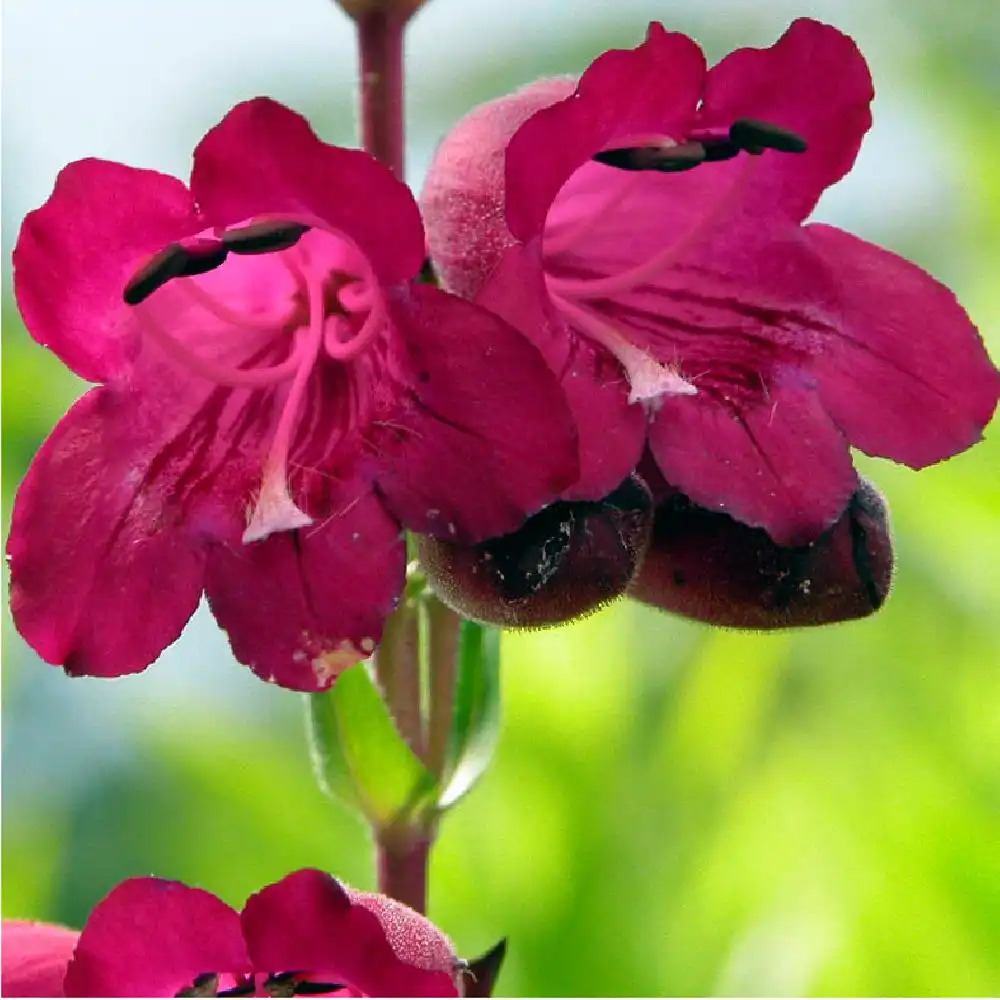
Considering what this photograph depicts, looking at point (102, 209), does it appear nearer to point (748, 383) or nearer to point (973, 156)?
point (748, 383)

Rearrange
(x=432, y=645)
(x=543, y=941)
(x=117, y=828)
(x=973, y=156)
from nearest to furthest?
1. (x=432, y=645)
2. (x=543, y=941)
3. (x=973, y=156)
4. (x=117, y=828)

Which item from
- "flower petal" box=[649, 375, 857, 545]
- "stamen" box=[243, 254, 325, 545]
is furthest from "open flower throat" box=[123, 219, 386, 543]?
"flower petal" box=[649, 375, 857, 545]

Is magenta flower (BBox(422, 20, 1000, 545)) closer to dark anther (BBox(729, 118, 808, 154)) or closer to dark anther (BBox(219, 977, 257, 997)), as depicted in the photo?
dark anther (BBox(729, 118, 808, 154))

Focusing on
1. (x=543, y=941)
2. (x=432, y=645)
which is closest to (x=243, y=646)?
(x=432, y=645)

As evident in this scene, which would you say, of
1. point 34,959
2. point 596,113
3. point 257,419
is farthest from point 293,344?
point 34,959

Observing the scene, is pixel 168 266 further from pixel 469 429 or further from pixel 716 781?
pixel 716 781

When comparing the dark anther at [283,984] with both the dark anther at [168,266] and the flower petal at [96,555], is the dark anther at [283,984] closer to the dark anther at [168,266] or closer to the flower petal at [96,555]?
the flower petal at [96,555]

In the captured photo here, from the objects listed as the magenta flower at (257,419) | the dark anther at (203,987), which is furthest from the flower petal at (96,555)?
the dark anther at (203,987)
